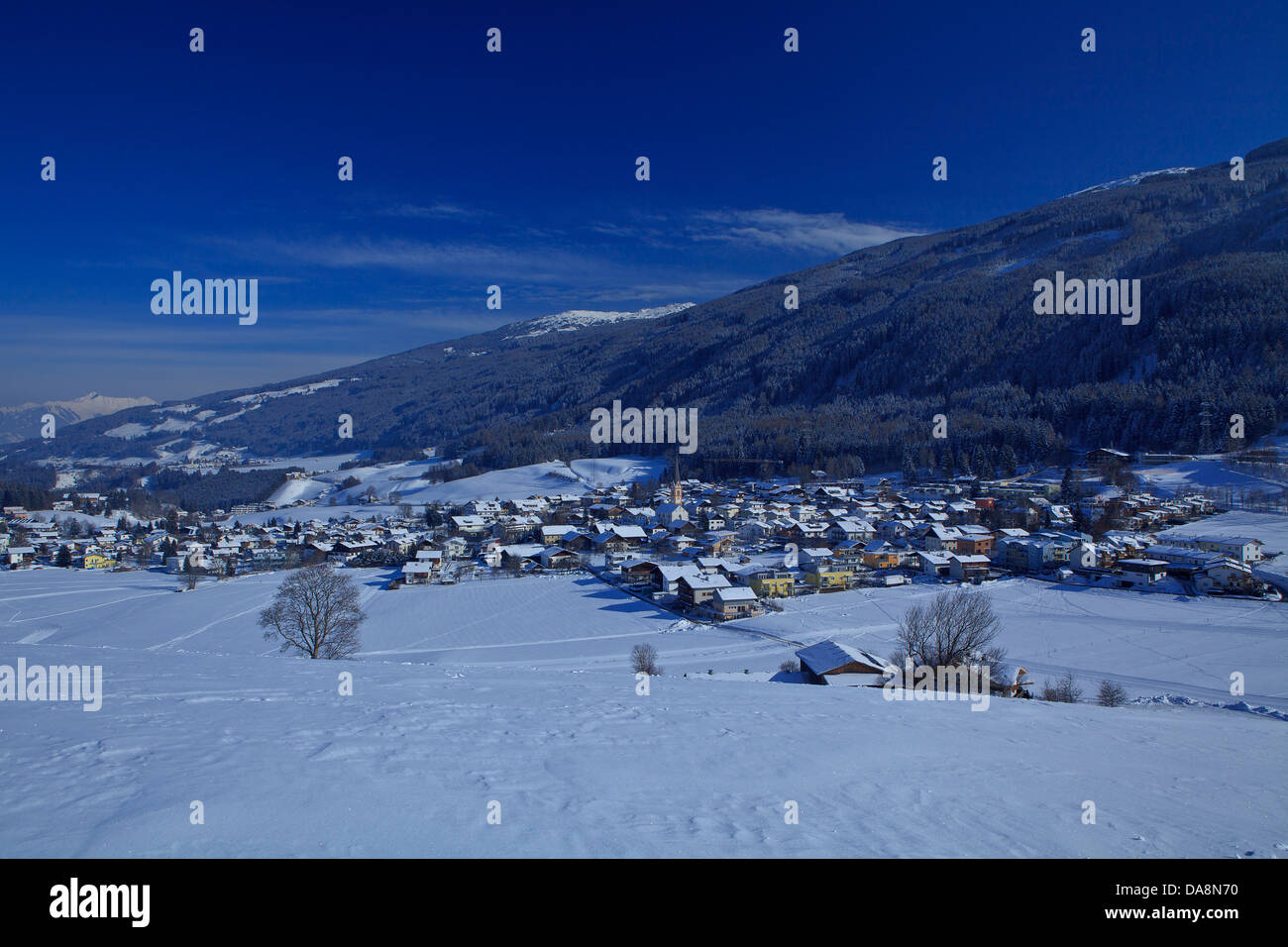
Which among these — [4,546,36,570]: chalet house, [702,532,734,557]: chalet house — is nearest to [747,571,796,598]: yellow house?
[702,532,734,557]: chalet house

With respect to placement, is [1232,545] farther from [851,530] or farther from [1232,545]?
[851,530]

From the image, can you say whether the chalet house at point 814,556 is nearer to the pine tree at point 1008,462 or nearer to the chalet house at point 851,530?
the chalet house at point 851,530

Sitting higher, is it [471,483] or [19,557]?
[471,483]

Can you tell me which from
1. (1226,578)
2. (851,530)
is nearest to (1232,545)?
(1226,578)

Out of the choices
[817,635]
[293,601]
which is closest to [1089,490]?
[817,635]

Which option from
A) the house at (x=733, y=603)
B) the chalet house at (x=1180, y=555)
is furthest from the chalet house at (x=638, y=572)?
the chalet house at (x=1180, y=555)
